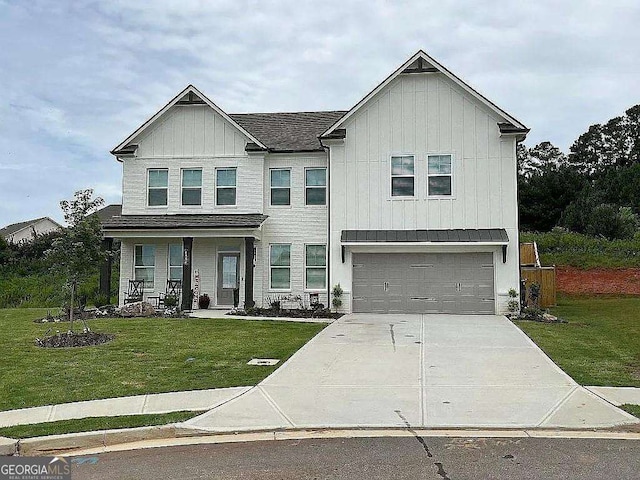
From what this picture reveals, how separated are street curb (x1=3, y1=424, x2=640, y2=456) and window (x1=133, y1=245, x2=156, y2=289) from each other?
54.0 ft

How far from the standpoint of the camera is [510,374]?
11.1m

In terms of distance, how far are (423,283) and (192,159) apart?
31.7ft

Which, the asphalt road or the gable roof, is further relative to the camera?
the gable roof

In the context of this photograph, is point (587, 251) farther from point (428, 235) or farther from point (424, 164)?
point (428, 235)

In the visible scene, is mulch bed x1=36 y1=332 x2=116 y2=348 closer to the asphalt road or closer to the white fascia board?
the white fascia board

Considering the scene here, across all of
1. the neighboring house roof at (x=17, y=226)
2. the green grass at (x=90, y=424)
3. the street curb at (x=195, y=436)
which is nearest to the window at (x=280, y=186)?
the green grass at (x=90, y=424)

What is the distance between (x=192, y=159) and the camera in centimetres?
2370

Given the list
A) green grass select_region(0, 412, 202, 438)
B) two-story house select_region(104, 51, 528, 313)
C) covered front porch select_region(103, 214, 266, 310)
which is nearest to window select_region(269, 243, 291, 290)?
two-story house select_region(104, 51, 528, 313)

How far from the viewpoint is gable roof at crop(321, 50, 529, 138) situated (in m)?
21.2

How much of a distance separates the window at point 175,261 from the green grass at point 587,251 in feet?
64.1

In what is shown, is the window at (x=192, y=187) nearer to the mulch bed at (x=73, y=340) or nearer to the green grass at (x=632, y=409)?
the mulch bed at (x=73, y=340)

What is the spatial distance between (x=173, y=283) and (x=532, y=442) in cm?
1801

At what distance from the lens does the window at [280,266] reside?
919 inches

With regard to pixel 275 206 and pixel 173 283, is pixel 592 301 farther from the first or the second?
pixel 173 283
